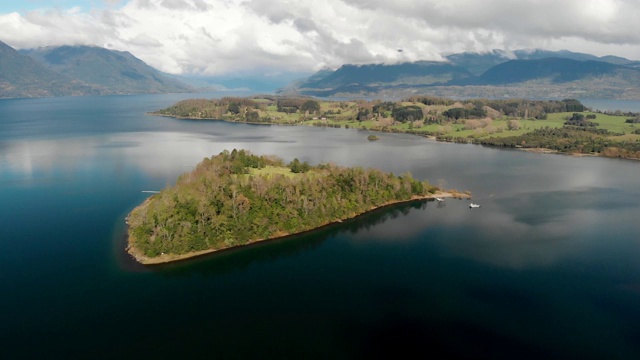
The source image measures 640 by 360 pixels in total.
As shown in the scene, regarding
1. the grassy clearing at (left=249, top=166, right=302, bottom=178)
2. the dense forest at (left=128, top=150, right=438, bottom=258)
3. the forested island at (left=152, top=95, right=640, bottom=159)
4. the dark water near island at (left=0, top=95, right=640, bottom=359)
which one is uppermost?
the forested island at (left=152, top=95, right=640, bottom=159)

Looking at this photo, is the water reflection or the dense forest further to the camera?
the dense forest

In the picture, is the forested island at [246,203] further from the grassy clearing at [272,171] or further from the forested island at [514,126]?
the forested island at [514,126]

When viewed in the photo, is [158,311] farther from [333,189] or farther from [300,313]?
[333,189]

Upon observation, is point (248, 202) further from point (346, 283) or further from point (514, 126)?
point (514, 126)

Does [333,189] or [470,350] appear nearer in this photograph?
[470,350]

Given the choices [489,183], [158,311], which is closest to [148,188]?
[158,311]

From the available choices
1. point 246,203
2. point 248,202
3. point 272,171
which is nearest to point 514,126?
point 272,171

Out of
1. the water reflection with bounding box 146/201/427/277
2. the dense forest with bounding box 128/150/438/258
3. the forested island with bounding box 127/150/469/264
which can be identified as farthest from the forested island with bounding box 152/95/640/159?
the water reflection with bounding box 146/201/427/277

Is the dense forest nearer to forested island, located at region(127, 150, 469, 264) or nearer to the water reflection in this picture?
forested island, located at region(127, 150, 469, 264)
